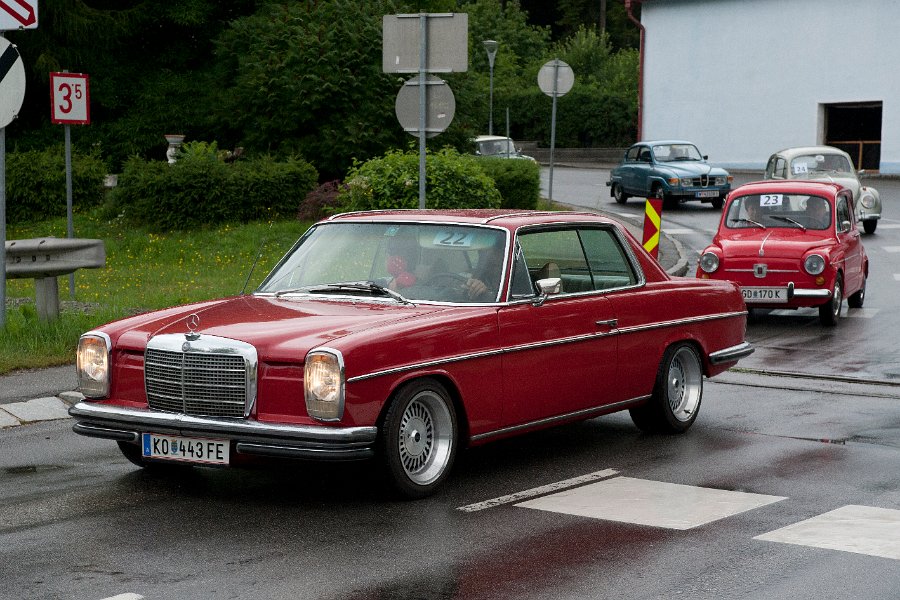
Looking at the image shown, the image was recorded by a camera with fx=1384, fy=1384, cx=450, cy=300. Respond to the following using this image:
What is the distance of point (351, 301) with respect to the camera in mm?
8023

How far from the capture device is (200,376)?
718 cm

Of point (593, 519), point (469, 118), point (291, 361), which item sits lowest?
point (593, 519)

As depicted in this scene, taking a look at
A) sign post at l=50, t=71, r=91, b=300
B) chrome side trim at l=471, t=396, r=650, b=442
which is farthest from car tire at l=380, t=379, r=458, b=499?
sign post at l=50, t=71, r=91, b=300

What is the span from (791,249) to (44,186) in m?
16.9

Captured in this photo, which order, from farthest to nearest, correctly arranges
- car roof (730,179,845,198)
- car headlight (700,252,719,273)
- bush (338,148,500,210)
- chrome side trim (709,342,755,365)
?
bush (338,148,500,210) < car roof (730,179,845,198) < car headlight (700,252,719,273) < chrome side trim (709,342,755,365)

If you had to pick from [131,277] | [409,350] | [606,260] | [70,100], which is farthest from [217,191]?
[409,350]

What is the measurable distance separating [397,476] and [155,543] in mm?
1346

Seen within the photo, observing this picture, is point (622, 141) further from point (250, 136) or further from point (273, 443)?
point (273, 443)

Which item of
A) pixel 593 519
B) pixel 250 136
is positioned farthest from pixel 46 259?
pixel 250 136

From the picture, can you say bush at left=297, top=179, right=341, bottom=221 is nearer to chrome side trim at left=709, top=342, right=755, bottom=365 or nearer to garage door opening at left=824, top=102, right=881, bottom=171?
chrome side trim at left=709, top=342, right=755, bottom=365

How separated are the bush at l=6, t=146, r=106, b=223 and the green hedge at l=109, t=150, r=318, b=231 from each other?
126 inches

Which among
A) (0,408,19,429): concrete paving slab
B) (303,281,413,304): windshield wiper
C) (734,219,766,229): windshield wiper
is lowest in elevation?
(0,408,19,429): concrete paving slab

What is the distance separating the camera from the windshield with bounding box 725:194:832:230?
55.9 ft

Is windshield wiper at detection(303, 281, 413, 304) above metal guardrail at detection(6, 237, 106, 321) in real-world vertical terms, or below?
above
